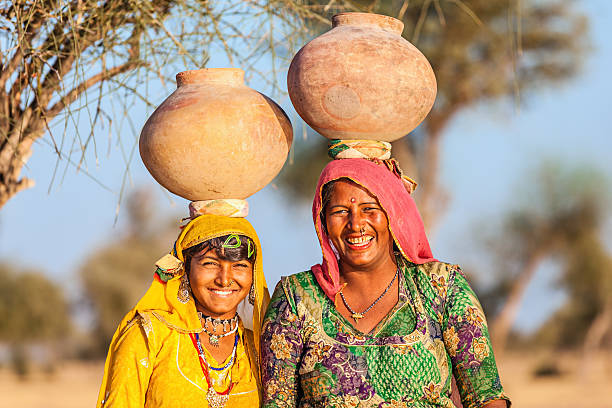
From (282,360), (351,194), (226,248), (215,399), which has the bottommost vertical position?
(215,399)

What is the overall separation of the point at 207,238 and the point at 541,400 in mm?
15811

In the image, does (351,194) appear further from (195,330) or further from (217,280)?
(195,330)

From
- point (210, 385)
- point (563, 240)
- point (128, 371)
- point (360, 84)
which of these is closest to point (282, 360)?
point (210, 385)

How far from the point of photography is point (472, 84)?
47.0ft

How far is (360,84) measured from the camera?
332 centimetres

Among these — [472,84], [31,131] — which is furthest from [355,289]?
[472,84]

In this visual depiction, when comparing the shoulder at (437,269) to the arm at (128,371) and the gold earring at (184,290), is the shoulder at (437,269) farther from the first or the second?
the arm at (128,371)

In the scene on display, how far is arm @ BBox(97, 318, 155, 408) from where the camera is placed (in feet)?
11.1

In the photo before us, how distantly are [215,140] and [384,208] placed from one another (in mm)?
731

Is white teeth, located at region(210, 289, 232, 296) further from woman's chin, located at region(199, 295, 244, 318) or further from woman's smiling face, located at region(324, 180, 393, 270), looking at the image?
woman's smiling face, located at region(324, 180, 393, 270)

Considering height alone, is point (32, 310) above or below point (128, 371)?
above

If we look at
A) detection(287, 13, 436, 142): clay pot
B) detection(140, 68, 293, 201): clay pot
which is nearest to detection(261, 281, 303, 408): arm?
detection(140, 68, 293, 201): clay pot

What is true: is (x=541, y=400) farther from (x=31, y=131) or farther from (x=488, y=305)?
(x=31, y=131)

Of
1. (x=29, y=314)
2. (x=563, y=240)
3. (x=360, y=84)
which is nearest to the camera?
(x=360, y=84)
